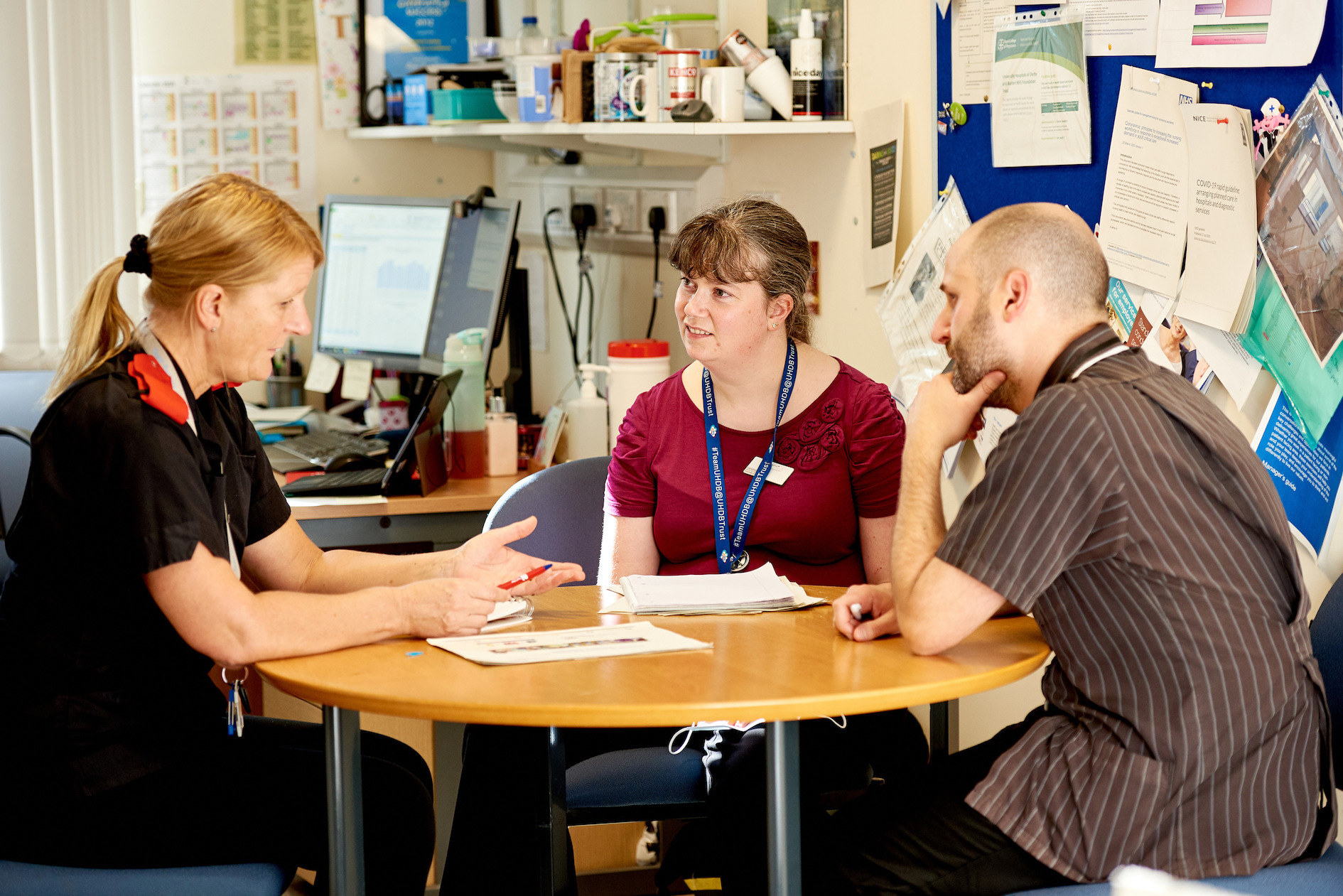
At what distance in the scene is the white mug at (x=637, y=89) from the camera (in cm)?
265

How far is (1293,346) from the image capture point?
151cm

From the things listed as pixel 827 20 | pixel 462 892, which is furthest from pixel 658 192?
pixel 462 892

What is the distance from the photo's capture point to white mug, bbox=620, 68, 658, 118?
2.65m

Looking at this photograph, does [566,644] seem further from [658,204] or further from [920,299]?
[658,204]

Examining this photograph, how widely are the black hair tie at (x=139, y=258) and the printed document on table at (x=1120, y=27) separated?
4.26 feet

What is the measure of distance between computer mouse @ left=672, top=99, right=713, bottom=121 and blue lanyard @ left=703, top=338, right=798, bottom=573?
733 millimetres

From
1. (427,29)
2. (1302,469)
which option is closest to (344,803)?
(1302,469)

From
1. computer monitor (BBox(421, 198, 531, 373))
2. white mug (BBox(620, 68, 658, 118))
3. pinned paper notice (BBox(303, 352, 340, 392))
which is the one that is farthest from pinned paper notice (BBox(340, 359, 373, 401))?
white mug (BBox(620, 68, 658, 118))

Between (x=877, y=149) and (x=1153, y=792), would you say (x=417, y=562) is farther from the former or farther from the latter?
(x=877, y=149)

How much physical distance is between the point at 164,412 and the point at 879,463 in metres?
1.00

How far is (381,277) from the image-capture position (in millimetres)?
3236

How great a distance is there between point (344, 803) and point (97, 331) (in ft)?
2.00

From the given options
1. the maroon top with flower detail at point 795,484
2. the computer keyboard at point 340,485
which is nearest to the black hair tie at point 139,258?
the maroon top with flower detail at point 795,484

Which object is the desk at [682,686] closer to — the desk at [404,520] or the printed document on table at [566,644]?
the printed document on table at [566,644]
